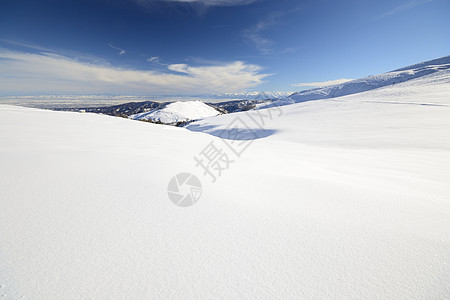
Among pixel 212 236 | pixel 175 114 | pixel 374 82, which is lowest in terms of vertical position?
pixel 212 236

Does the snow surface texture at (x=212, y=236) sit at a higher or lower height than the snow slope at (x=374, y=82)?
lower

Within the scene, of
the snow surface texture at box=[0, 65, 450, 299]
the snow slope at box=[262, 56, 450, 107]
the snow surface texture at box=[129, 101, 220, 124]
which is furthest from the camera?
the snow surface texture at box=[129, 101, 220, 124]

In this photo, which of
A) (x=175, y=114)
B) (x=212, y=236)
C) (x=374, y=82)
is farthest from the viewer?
(x=175, y=114)

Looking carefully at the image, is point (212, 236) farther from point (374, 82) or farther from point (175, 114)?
point (175, 114)

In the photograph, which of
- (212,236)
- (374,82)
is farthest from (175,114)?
(212,236)

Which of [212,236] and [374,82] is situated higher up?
[374,82]

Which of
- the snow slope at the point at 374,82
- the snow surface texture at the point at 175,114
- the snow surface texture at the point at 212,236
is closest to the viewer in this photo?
the snow surface texture at the point at 212,236

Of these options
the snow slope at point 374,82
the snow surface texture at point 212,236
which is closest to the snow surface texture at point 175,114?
the snow slope at point 374,82

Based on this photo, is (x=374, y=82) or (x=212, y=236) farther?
(x=374, y=82)

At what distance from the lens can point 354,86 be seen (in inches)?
2869

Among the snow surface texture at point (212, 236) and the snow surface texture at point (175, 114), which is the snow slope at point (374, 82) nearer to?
the snow surface texture at point (212, 236)

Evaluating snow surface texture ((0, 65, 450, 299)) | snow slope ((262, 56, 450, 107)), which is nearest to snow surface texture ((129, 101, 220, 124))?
snow slope ((262, 56, 450, 107))

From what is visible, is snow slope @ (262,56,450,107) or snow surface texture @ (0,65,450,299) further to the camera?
snow slope @ (262,56,450,107)

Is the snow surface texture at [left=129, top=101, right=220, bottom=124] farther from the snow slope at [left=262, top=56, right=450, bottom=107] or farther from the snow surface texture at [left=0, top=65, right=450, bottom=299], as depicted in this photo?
the snow surface texture at [left=0, top=65, right=450, bottom=299]
